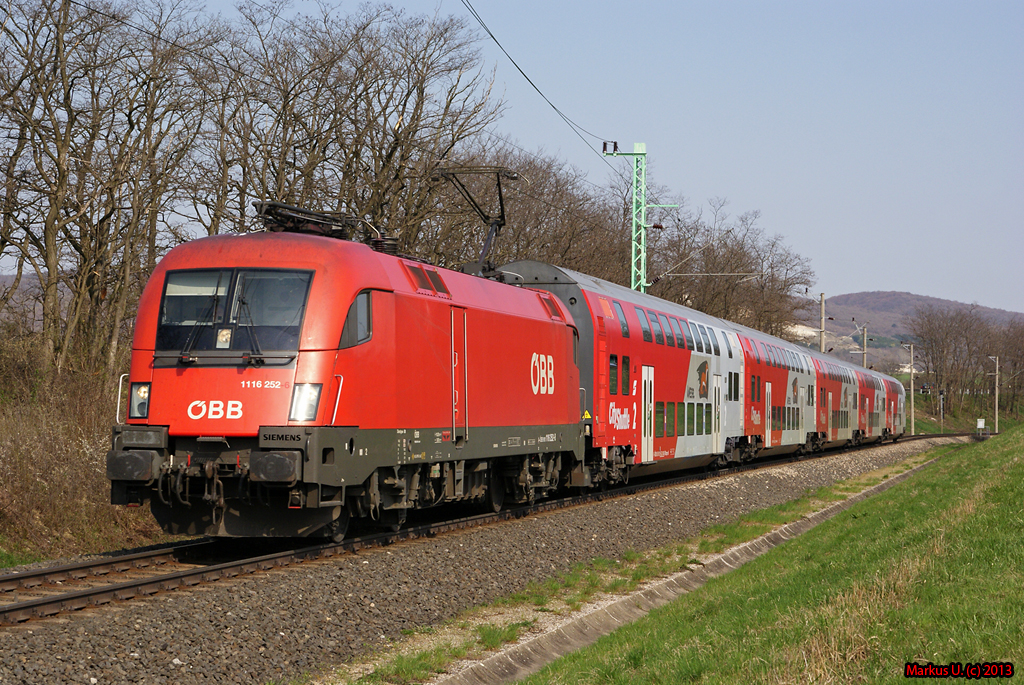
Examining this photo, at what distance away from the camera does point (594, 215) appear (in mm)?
50031

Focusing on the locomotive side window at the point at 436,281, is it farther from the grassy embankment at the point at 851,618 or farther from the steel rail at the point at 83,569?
the grassy embankment at the point at 851,618

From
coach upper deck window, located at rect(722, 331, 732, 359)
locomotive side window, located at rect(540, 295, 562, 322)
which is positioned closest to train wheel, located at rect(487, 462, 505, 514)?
locomotive side window, located at rect(540, 295, 562, 322)

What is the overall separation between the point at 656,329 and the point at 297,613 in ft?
51.5

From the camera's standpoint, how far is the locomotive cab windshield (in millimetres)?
11125

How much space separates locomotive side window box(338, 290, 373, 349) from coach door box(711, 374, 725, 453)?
16.9m

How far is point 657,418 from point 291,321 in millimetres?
13273

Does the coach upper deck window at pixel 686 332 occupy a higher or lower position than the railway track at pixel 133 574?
higher

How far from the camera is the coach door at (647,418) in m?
22.2

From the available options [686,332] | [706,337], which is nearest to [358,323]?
[686,332]

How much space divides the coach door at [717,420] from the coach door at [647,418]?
4.96 meters

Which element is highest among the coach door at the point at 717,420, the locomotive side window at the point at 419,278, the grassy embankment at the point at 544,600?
the locomotive side window at the point at 419,278

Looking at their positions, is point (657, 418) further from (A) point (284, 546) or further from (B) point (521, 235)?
(B) point (521, 235)

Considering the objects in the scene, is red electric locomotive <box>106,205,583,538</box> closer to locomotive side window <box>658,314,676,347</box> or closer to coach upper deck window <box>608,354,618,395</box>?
coach upper deck window <box>608,354,618,395</box>

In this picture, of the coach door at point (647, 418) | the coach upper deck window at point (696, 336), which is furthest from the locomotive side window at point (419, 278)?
the coach upper deck window at point (696, 336)
